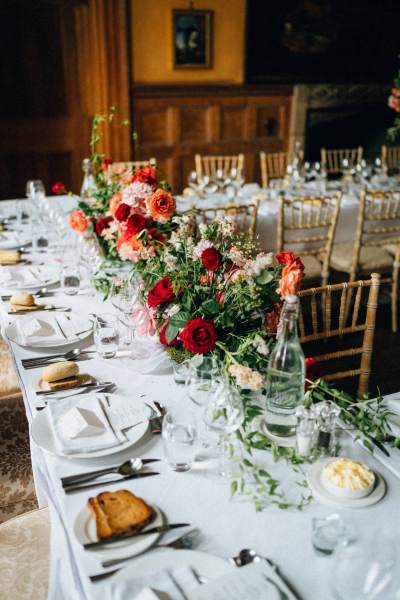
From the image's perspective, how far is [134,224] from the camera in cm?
207

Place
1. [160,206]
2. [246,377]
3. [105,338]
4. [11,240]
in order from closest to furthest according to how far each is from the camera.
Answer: [246,377], [105,338], [160,206], [11,240]

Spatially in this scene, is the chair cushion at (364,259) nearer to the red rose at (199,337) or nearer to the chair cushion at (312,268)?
the chair cushion at (312,268)

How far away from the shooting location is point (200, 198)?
13.7 feet

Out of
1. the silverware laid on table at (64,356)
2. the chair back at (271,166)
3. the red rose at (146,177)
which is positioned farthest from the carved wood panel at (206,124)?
the silverware laid on table at (64,356)

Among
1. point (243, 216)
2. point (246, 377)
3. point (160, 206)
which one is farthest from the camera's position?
point (243, 216)

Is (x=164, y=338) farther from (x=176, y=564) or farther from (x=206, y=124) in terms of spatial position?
(x=206, y=124)

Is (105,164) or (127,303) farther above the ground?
(105,164)

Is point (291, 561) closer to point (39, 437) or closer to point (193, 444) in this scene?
point (193, 444)

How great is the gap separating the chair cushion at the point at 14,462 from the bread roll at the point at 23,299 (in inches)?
15.4

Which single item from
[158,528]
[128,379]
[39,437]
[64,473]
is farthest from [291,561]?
[128,379]

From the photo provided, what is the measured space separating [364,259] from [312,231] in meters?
0.46

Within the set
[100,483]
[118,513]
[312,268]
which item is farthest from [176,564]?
[312,268]

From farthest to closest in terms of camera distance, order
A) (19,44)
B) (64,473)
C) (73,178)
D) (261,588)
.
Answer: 1. (73,178)
2. (19,44)
3. (64,473)
4. (261,588)

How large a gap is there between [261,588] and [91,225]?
198cm
